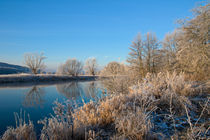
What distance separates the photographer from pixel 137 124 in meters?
2.38

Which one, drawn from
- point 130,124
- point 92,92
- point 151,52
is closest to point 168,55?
point 151,52

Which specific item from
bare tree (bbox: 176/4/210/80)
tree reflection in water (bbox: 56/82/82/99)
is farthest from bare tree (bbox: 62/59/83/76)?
bare tree (bbox: 176/4/210/80)

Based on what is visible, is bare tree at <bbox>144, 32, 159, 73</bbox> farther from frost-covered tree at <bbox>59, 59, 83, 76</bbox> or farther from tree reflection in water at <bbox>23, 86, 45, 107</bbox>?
frost-covered tree at <bbox>59, 59, 83, 76</bbox>

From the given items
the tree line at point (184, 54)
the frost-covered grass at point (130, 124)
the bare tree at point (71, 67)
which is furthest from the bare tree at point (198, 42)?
the bare tree at point (71, 67)

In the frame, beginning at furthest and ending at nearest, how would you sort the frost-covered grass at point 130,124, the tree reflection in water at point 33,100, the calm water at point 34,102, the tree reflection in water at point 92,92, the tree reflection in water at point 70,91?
the tree reflection in water at point 70,91
the tree reflection in water at point 33,100
the calm water at point 34,102
the tree reflection in water at point 92,92
the frost-covered grass at point 130,124

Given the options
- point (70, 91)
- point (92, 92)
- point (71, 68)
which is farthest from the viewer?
point (71, 68)

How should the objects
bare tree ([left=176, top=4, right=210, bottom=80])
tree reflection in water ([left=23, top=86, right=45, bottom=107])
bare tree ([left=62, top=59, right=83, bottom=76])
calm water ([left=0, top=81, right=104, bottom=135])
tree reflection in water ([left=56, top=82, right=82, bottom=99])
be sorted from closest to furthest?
calm water ([left=0, top=81, right=104, bottom=135])
tree reflection in water ([left=23, top=86, right=45, bottom=107])
bare tree ([left=176, top=4, right=210, bottom=80])
tree reflection in water ([left=56, top=82, right=82, bottom=99])
bare tree ([left=62, top=59, right=83, bottom=76])

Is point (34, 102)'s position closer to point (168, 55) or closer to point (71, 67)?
point (168, 55)

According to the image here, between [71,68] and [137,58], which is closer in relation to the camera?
[137,58]

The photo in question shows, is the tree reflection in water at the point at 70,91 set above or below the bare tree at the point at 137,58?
below

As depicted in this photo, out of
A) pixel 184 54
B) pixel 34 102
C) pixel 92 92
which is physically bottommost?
pixel 34 102

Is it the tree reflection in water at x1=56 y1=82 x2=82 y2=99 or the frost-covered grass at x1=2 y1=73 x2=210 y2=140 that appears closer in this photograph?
the frost-covered grass at x1=2 y1=73 x2=210 y2=140

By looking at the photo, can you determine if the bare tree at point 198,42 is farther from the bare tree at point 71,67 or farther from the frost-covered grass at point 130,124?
the bare tree at point 71,67

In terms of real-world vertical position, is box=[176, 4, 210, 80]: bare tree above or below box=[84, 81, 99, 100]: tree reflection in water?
above
